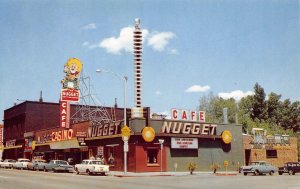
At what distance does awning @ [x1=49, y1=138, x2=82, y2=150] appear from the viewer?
51.4 metres

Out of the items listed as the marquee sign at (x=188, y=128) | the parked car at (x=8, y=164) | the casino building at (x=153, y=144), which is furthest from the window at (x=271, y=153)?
the parked car at (x=8, y=164)

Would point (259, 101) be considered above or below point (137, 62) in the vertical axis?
below

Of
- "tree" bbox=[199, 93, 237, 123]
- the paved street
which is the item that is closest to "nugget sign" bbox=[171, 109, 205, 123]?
the paved street

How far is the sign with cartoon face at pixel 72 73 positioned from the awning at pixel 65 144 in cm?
873

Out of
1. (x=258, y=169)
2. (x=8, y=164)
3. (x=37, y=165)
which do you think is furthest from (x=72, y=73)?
(x=258, y=169)

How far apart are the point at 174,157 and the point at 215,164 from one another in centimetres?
624

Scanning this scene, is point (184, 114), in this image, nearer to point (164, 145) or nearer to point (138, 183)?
point (164, 145)

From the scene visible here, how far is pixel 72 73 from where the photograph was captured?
61188mm

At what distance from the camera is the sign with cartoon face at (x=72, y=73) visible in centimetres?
5994

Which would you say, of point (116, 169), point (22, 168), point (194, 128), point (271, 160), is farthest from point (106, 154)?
point (271, 160)

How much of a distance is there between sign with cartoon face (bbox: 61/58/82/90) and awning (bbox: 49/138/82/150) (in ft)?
28.6

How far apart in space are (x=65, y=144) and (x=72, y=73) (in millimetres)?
12438

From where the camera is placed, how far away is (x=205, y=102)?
324 feet

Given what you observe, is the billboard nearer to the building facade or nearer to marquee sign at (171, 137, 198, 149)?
the building facade
